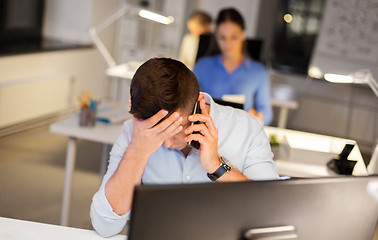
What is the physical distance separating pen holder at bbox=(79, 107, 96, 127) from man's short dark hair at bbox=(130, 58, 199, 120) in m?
1.40

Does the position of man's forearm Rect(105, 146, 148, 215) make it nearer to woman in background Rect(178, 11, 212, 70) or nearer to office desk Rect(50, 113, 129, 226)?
office desk Rect(50, 113, 129, 226)

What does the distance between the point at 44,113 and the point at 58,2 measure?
1.45m

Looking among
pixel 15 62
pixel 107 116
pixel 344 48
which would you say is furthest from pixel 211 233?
pixel 344 48

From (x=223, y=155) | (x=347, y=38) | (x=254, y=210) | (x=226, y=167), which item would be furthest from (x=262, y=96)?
(x=347, y=38)

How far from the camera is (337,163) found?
2.29 meters

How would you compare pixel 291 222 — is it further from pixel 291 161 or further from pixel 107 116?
pixel 107 116

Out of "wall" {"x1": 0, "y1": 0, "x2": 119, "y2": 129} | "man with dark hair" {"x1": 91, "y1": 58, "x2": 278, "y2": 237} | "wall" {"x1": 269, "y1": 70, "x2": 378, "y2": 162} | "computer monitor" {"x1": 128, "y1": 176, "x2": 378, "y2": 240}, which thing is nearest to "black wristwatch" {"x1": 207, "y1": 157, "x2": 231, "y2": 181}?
"man with dark hair" {"x1": 91, "y1": 58, "x2": 278, "y2": 237}

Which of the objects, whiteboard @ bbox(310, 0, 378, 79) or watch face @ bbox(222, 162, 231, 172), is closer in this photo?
watch face @ bbox(222, 162, 231, 172)

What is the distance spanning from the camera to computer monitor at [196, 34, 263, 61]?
3.64m

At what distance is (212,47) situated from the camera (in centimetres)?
366

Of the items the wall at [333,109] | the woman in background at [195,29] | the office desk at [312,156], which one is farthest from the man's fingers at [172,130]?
the wall at [333,109]

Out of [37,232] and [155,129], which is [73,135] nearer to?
[37,232]

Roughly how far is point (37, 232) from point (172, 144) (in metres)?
0.43

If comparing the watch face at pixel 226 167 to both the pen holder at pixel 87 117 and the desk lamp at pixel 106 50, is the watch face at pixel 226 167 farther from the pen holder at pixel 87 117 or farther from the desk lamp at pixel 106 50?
the desk lamp at pixel 106 50
